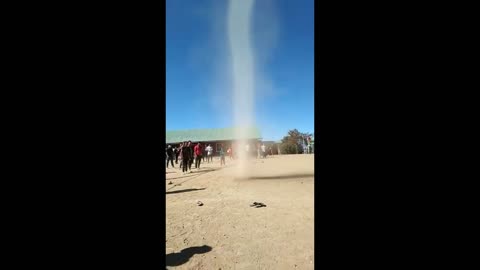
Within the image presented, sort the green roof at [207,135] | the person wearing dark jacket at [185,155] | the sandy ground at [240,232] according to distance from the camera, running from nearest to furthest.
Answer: the sandy ground at [240,232] → the person wearing dark jacket at [185,155] → the green roof at [207,135]

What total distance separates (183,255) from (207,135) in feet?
164

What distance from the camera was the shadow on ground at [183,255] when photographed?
3.38 metres

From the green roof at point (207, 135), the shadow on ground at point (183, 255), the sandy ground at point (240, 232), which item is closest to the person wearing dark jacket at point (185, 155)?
the sandy ground at point (240, 232)

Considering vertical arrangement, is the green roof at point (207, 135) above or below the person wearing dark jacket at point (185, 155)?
above

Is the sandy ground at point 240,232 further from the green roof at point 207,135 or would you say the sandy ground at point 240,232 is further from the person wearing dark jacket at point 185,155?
the green roof at point 207,135

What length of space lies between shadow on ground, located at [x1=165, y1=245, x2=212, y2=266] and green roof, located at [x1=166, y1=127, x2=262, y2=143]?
4401 centimetres

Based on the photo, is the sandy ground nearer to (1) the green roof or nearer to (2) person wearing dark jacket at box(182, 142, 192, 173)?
(2) person wearing dark jacket at box(182, 142, 192, 173)

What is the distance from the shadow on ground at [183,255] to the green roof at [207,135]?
44005 millimetres

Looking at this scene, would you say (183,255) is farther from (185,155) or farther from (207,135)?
(207,135)

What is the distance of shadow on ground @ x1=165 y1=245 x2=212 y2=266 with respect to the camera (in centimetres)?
338

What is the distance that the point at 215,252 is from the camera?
3664mm

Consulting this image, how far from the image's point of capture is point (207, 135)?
53.2m
